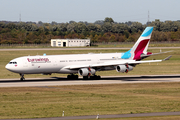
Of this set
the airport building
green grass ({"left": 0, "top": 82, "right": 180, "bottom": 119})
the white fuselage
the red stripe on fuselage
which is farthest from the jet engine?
the airport building

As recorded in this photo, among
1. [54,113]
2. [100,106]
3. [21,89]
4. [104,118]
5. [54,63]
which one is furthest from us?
[54,63]

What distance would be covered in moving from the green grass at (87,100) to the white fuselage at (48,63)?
31.7 feet

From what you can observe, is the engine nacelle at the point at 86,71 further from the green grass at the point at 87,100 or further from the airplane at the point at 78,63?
the green grass at the point at 87,100

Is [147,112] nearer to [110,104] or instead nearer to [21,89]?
[110,104]

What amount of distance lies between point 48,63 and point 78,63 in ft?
19.8

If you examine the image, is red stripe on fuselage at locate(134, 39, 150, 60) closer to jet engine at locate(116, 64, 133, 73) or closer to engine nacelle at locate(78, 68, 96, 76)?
jet engine at locate(116, 64, 133, 73)

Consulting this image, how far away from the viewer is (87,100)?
36.7 m

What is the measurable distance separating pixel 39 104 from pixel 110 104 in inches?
295

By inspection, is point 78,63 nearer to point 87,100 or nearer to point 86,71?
point 86,71

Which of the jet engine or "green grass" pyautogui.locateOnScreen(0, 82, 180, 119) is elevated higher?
the jet engine

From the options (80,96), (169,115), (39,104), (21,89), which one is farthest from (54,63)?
(169,115)

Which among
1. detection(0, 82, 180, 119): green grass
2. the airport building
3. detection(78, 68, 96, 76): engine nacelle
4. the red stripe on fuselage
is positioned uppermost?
the airport building

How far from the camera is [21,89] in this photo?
150ft

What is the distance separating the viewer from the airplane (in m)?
56.1
